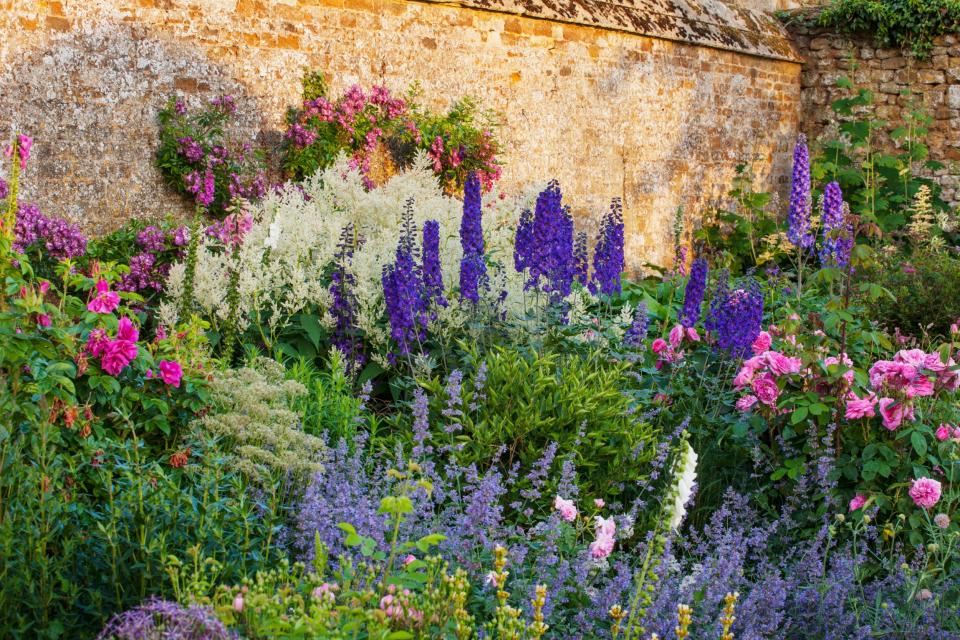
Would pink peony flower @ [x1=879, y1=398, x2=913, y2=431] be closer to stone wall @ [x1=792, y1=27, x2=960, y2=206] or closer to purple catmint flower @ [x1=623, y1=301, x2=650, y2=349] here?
purple catmint flower @ [x1=623, y1=301, x2=650, y2=349]

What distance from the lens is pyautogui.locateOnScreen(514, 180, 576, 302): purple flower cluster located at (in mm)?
4969

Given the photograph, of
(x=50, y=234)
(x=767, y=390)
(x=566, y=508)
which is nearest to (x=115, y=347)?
(x=566, y=508)

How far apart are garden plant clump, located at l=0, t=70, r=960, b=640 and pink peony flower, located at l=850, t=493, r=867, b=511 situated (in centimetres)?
6

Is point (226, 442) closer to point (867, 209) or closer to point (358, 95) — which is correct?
point (358, 95)

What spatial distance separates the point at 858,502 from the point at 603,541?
1.31 metres

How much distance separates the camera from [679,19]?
1133cm

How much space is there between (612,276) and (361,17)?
3.88 meters

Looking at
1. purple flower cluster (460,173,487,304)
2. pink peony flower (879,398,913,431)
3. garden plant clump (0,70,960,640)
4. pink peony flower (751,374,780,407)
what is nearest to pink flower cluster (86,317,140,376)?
garden plant clump (0,70,960,640)

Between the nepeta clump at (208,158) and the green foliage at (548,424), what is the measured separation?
3229mm

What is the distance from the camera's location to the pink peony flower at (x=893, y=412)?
4000mm

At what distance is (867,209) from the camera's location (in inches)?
465

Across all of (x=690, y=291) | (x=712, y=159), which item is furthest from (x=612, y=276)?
(x=712, y=159)

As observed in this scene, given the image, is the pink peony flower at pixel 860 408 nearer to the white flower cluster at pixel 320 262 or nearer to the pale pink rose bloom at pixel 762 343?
the pale pink rose bloom at pixel 762 343

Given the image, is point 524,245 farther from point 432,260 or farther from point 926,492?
point 926,492
